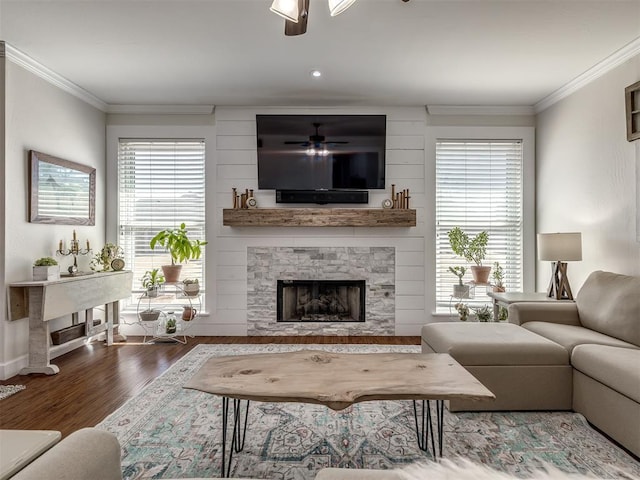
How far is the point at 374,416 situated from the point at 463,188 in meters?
3.07

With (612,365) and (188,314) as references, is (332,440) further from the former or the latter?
(188,314)

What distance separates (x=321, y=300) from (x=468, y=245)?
1.81 meters

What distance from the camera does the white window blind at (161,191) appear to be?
181 inches

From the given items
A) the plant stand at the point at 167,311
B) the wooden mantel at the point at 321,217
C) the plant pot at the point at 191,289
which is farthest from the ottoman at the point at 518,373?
the plant stand at the point at 167,311

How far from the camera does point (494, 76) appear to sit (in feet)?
12.2

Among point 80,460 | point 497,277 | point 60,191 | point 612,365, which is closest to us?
point 80,460

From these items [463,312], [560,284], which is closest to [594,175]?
A: [560,284]

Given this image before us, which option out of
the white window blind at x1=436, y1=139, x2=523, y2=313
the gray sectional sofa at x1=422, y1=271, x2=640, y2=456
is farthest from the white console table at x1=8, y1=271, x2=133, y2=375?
the white window blind at x1=436, y1=139, x2=523, y2=313

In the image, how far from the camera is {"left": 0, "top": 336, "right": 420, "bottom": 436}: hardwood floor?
2.46 meters

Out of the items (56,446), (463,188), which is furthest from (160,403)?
(463,188)

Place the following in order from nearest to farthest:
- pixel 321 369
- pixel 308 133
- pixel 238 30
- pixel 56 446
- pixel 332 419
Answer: pixel 56 446, pixel 321 369, pixel 332 419, pixel 238 30, pixel 308 133

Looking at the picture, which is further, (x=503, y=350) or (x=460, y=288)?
(x=460, y=288)

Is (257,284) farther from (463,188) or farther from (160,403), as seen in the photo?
(463,188)

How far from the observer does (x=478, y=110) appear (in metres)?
4.52
